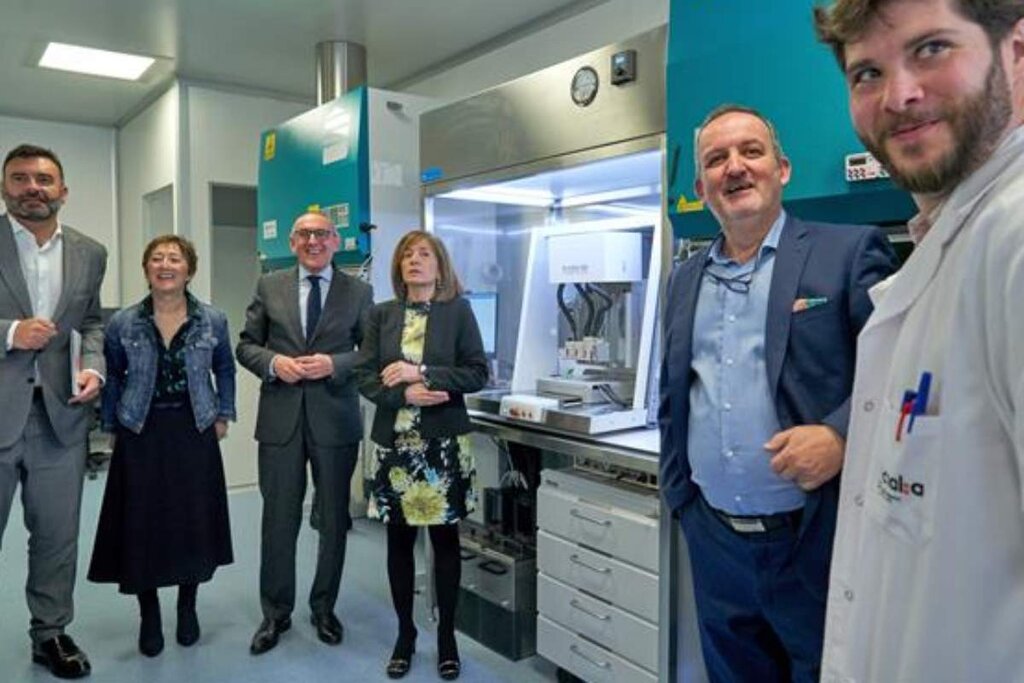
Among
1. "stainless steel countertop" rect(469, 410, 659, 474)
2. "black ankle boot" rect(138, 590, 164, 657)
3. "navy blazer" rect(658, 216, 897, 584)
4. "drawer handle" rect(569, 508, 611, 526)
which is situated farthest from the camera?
"black ankle boot" rect(138, 590, 164, 657)

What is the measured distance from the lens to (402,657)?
247 cm

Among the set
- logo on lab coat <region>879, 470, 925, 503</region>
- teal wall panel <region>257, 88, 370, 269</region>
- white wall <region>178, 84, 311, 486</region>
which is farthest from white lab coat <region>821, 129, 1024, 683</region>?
white wall <region>178, 84, 311, 486</region>

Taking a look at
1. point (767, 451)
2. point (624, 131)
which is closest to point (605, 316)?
point (624, 131)

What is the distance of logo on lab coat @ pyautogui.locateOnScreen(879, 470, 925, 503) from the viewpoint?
0.70 metres

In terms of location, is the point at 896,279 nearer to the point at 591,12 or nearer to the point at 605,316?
the point at 605,316

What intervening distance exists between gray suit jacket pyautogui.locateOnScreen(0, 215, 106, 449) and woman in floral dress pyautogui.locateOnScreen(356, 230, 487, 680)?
95 centimetres

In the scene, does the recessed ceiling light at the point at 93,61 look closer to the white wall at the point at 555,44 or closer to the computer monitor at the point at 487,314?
the white wall at the point at 555,44

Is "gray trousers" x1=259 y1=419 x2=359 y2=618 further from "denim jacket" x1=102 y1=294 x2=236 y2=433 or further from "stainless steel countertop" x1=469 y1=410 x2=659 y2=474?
"stainless steel countertop" x1=469 y1=410 x2=659 y2=474

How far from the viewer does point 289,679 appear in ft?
8.11

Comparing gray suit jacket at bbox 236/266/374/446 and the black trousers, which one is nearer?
the black trousers

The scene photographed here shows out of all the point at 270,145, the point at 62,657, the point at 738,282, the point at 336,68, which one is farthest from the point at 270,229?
the point at 738,282

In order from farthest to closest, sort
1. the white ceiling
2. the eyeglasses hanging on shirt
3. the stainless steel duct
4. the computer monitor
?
the stainless steel duct < the white ceiling < the computer monitor < the eyeglasses hanging on shirt

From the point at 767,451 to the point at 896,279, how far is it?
719 mm

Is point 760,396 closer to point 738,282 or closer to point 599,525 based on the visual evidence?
point 738,282
